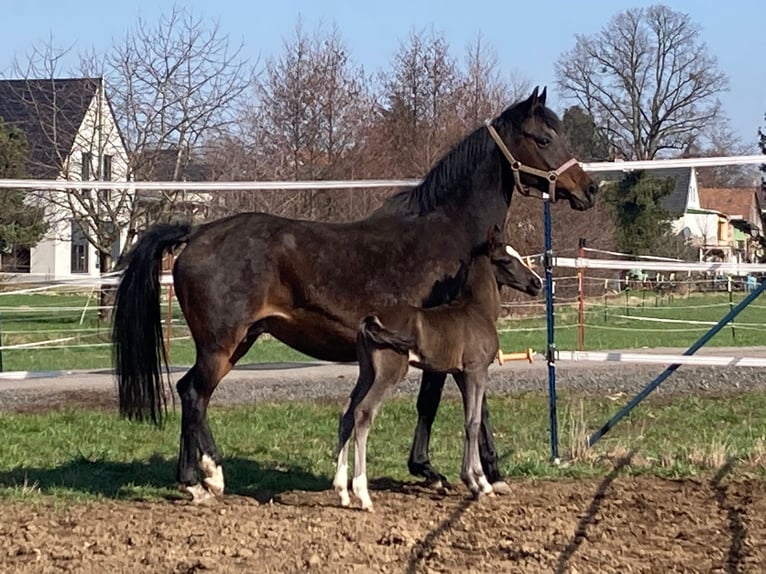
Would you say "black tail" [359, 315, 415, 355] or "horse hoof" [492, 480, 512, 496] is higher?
"black tail" [359, 315, 415, 355]

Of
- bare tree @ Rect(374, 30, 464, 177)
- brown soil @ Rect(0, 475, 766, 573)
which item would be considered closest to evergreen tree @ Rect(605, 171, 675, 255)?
bare tree @ Rect(374, 30, 464, 177)

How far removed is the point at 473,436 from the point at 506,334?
1533 centimetres

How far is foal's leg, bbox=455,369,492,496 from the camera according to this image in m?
6.46

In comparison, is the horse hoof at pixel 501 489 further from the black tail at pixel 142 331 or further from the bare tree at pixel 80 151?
the bare tree at pixel 80 151

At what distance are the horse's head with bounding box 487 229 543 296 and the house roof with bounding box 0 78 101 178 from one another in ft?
72.1

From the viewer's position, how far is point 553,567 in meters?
4.93

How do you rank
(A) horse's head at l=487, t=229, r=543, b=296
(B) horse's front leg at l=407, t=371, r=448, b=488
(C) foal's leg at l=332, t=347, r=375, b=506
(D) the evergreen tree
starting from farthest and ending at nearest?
1. (D) the evergreen tree
2. (B) horse's front leg at l=407, t=371, r=448, b=488
3. (A) horse's head at l=487, t=229, r=543, b=296
4. (C) foal's leg at l=332, t=347, r=375, b=506

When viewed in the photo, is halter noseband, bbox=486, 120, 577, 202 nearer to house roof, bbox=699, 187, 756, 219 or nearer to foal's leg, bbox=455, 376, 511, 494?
foal's leg, bbox=455, 376, 511, 494

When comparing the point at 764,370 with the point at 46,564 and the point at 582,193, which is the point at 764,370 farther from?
the point at 46,564

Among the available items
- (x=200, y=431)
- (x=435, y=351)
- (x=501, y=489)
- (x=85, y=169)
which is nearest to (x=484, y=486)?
(x=501, y=489)

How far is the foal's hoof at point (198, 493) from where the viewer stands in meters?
6.55

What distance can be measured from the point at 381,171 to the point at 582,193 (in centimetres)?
2644

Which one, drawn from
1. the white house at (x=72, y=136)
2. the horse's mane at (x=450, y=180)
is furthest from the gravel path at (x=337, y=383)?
the white house at (x=72, y=136)

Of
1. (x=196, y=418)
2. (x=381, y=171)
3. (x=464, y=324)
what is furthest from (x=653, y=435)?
(x=381, y=171)
